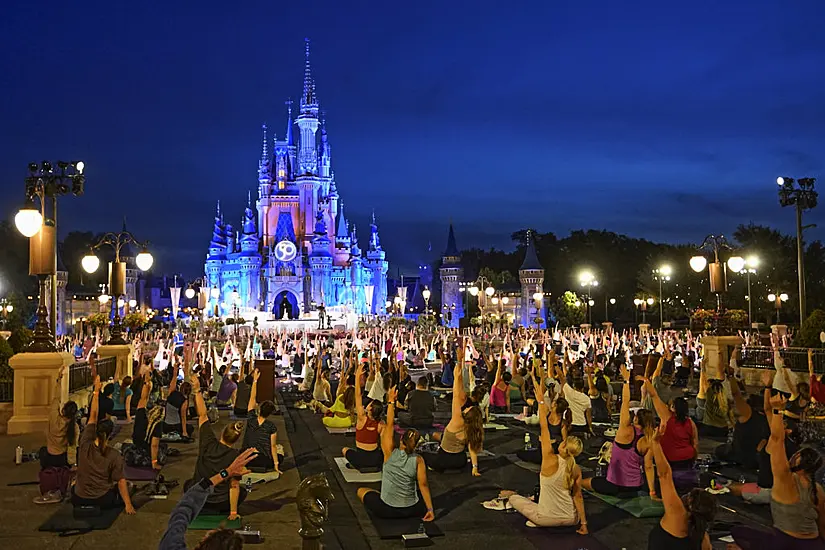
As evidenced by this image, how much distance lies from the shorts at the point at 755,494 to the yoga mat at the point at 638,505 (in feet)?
3.28

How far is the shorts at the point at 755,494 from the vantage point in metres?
9.13

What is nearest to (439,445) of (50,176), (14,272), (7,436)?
(7,436)

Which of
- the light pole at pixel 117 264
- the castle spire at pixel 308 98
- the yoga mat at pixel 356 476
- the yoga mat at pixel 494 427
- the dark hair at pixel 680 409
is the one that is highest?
the castle spire at pixel 308 98

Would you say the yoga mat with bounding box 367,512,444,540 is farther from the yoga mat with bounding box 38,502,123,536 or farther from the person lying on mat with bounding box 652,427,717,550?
the person lying on mat with bounding box 652,427,717,550

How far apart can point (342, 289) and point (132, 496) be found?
83.3m

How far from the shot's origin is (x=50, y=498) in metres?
9.65

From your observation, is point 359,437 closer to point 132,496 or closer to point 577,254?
point 132,496

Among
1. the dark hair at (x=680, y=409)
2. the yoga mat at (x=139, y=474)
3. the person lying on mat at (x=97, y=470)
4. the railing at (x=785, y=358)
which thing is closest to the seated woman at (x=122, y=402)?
the yoga mat at (x=139, y=474)

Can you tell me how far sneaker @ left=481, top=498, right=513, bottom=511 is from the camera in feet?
31.2

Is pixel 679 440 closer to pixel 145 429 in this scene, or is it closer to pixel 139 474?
pixel 139 474

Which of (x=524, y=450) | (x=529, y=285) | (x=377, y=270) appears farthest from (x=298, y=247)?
(x=524, y=450)

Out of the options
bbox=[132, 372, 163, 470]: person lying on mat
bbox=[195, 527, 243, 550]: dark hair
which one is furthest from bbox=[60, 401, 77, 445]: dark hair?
bbox=[195, 527, 243, 550]: dark hair

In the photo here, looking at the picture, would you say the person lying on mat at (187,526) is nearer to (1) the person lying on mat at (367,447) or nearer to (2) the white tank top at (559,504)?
(2) the white tank top at (559,504)

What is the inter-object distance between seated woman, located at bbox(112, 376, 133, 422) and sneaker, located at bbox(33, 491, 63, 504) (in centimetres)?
688
